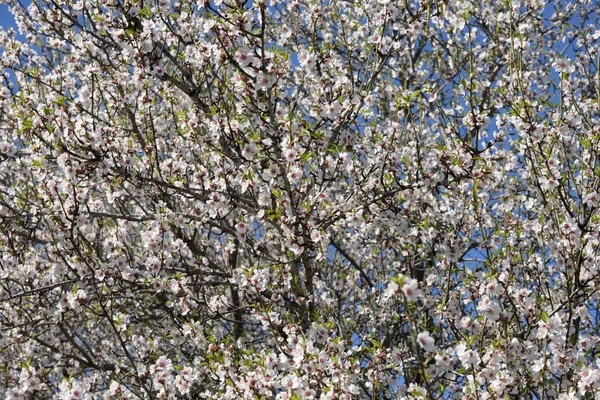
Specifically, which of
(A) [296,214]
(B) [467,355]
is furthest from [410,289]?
(A) [296,214]

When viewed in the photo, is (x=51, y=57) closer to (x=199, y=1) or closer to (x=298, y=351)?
(x=199, y=1)

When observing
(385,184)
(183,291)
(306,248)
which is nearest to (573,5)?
(385,184)

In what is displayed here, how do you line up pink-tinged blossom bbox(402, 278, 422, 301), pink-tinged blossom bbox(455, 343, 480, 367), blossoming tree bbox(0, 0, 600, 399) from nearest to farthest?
pink-tinged blossom bbox(402, 278, 422, 301), pink-tinged blossom bbox(455, 343, 480, 367), blossoming tree bbox(0, 0, 600, 399)

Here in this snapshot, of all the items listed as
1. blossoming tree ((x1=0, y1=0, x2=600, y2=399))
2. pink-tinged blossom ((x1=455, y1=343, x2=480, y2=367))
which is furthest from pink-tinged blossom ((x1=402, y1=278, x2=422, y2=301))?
pink-tinged blossom ((x1=455, y1=343, x2=480, y2=367))

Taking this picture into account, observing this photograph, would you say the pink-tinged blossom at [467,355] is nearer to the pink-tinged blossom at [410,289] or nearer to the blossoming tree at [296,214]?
the blossoming tree at [296,214]

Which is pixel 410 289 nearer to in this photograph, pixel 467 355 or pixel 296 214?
pixel 467 355

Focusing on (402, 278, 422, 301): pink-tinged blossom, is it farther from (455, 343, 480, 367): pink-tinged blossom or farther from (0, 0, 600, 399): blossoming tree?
(455, 343, 480, 367): pink-tinged blossom

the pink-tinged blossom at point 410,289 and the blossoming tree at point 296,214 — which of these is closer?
the pink-tinged blossom at point 410,289

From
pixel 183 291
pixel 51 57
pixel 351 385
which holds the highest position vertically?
pixel 51 57

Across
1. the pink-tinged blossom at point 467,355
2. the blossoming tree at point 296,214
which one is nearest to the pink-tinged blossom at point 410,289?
the blossoming tree at point 296,214

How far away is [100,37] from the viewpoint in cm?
701

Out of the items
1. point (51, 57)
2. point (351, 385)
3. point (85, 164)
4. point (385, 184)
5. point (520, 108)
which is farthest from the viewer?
point (51, 57)

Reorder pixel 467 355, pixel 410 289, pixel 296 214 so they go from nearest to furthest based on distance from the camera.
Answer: pixel 410 289, pixel 467 355, pixel 296 214

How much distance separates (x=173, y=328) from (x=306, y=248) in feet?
6.39
